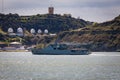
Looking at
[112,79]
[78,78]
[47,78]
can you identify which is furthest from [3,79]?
[112,79]

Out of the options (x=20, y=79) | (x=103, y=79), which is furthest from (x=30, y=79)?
(x=103, y=79)

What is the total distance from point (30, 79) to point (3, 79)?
4996mm

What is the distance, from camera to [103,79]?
89000mm

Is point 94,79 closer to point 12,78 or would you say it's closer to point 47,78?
point 47,78

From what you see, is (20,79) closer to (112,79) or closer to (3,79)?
(3,79)

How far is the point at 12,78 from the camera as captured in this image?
9025 centimetres

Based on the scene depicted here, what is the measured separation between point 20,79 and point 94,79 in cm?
1383

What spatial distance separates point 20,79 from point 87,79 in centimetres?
1254

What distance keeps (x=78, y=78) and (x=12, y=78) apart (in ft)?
41.2

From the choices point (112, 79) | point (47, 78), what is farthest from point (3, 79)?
point (112, 79)

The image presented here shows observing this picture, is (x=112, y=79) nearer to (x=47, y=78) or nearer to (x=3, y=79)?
(x=47, y=78)

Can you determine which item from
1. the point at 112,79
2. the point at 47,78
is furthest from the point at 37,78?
the point at 112,79

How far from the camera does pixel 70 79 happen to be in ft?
290

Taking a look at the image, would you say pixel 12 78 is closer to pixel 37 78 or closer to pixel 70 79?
pixel 37 78
